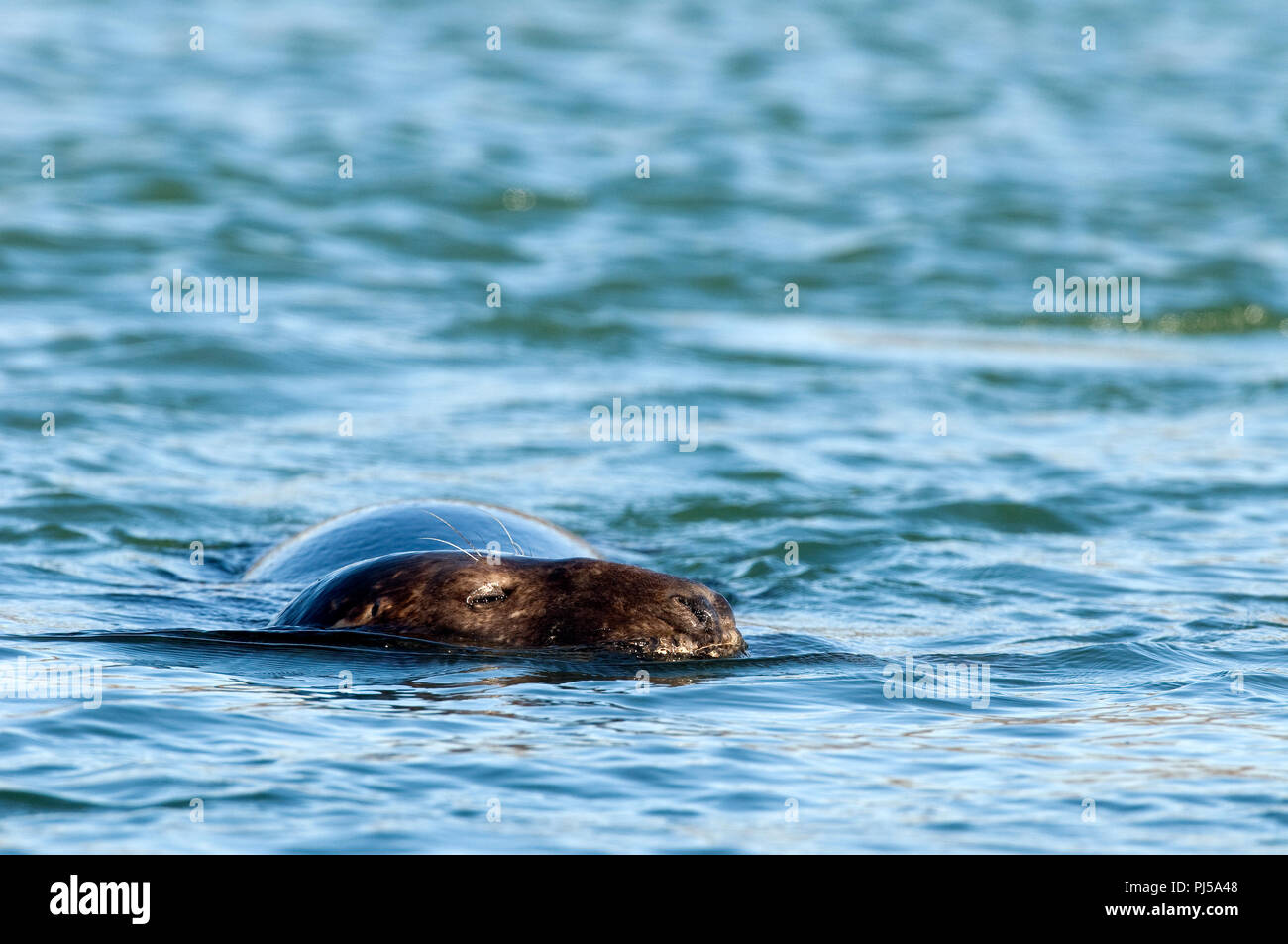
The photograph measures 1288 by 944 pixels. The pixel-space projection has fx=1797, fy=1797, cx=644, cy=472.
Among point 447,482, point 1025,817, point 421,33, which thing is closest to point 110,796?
point 1025,817

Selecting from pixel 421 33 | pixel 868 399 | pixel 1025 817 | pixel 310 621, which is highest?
pixel 421 33

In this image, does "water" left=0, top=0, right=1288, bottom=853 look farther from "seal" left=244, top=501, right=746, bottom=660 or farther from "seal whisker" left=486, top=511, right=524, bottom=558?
"seal whisker" left=486, top=511, right=524, bottom=558

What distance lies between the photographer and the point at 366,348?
16.0m

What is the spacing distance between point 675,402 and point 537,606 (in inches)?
297

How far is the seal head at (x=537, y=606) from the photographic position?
716cm

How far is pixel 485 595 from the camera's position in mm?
7332

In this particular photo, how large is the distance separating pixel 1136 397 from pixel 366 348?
22.0 ft

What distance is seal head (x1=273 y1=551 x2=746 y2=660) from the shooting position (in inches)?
282

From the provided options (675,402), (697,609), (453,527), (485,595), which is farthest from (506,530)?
(675,402)

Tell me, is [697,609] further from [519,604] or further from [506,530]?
[506,530]

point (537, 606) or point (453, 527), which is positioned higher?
point (453, 527)

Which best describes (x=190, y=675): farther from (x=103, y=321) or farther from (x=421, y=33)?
(x=421, y=33)

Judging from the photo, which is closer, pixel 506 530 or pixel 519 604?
pixel 519 604

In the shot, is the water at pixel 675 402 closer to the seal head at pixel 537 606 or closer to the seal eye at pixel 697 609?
the seal head at pixel 537 606
